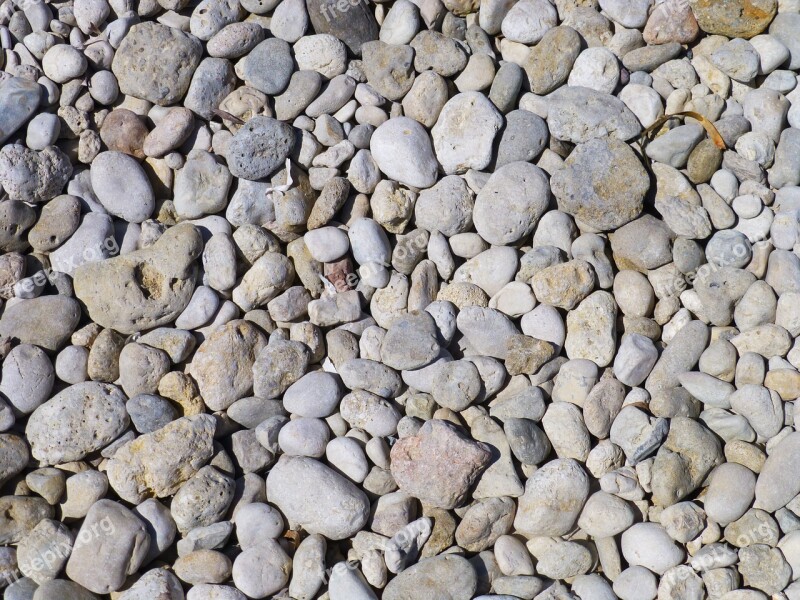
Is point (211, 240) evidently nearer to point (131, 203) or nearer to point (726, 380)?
point (131, 203)

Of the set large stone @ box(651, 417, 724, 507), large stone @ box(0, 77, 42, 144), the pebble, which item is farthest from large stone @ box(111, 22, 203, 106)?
large stone @ box(651, 417, 724, 507)

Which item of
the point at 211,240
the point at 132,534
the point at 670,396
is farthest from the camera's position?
the point at 211,240

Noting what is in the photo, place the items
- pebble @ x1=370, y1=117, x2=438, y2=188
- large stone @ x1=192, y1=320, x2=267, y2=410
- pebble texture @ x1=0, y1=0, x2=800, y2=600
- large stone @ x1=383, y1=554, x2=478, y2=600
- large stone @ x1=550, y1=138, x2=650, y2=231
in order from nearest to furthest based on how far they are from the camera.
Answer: large stone @ x1=383, y1=554, x2=478, y2=600, pebble texture @ x1=0, y1=0, x2=800, y2=600, large stone @ x1=192, y1=320, x2=267, y2=410, large stone @ x1=550, y1=138, x2=650, y2=231, pebble @ x1=370, y1=117, x2=438, y2=188

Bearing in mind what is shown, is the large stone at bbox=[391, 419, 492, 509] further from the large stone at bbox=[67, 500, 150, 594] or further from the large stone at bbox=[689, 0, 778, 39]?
the large stone at bbox=[689, 0, 778, 39]

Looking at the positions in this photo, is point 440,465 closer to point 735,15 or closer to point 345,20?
point 345,20

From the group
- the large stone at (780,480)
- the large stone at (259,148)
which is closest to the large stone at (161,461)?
the large stone at (259,148)

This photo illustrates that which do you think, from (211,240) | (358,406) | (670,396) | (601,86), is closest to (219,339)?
(211,240)
